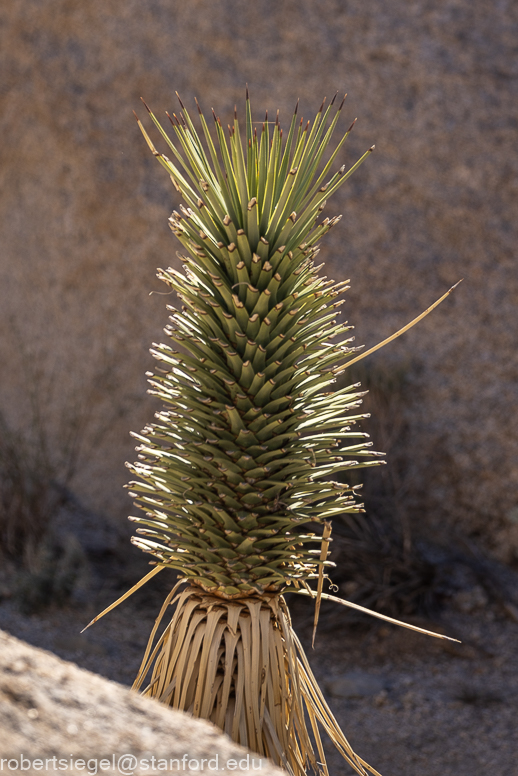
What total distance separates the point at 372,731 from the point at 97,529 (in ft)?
10.0

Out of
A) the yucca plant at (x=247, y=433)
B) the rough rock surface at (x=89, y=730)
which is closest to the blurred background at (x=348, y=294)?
the yucca plant at (x=247, y=433)

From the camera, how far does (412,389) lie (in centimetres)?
495

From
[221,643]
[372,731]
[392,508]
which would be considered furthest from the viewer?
[392,508]

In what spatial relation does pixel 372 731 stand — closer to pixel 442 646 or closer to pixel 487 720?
pixel 487 720

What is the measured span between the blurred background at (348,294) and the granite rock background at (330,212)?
0.02 meters

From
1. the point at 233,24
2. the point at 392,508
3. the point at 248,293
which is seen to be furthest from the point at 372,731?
the point at 233,24

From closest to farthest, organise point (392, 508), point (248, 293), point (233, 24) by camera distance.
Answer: point (248, 293), point (392, 508), point (233, 24)

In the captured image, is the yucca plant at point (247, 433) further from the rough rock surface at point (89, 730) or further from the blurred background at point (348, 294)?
the blurred background at point (348, 294)

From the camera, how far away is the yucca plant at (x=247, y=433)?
5.48 ft

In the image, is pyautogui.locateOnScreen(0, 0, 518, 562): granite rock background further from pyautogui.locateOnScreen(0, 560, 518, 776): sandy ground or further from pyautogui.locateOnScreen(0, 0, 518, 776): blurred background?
pyautogui.locateOnScreen(0, 560, 518, 776): sandy ground

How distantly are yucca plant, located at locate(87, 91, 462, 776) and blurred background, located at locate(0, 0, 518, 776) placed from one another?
1.90 meters

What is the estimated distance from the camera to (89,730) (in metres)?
0.88

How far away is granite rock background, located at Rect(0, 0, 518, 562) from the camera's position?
4926 mm

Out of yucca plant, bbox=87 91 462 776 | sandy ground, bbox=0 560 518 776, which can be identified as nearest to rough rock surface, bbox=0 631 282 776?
yucca plant, bbox=87 91 462 776
